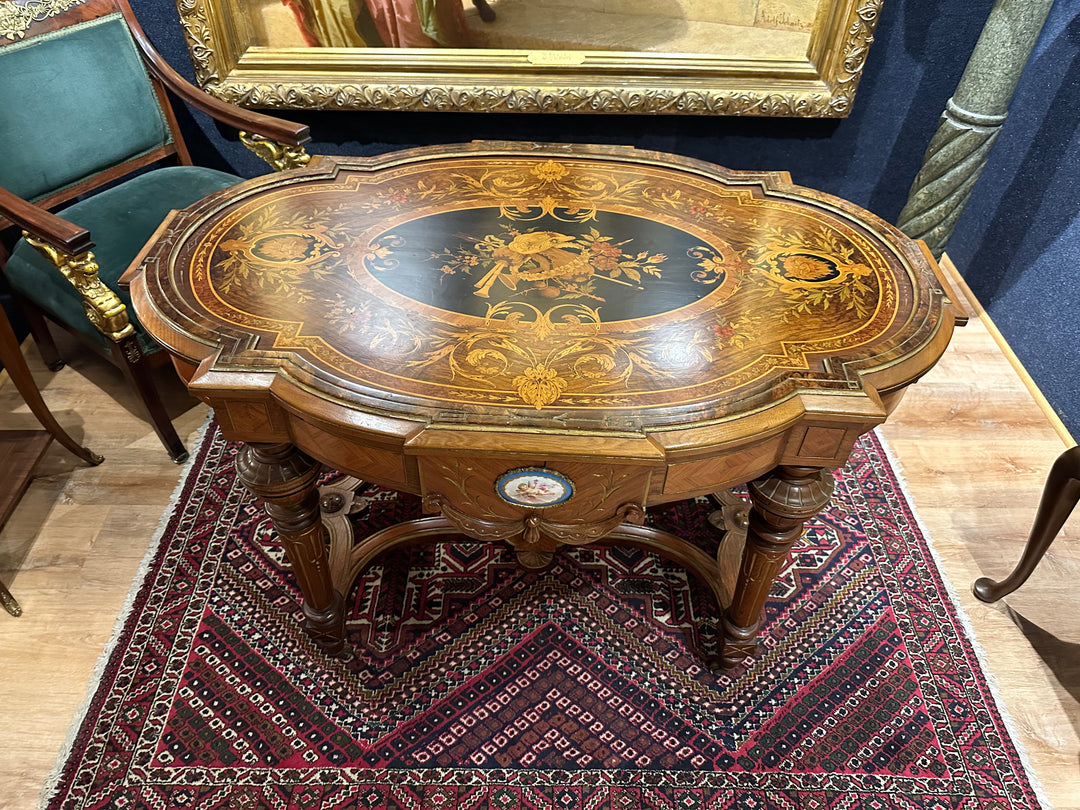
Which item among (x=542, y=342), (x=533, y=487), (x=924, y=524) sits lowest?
(x=924, y=524)

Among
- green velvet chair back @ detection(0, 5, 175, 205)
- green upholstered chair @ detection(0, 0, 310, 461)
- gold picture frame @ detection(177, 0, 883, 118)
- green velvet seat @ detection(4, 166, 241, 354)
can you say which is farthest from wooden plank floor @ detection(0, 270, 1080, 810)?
gold picture frame @ detection(177, 0, 883, 118)

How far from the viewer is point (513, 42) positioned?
2.80 m

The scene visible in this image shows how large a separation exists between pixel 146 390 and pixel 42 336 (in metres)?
0.74

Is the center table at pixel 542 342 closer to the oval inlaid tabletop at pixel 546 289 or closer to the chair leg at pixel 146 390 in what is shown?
the oval inlaid tabletop at pixel 546 289

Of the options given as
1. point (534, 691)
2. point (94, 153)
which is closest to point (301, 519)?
point (534, 691)

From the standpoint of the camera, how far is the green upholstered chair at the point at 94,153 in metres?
2.17

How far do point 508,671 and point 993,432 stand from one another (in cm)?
195

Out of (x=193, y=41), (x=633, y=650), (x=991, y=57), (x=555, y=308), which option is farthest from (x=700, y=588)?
(x=193, y=41)

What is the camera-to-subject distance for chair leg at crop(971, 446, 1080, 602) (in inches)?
68.1

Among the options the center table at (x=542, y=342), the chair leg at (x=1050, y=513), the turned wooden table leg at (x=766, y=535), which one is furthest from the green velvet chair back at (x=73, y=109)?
the chair leg at (x=1050, y=513)

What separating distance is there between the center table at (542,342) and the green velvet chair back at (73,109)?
2.96ft

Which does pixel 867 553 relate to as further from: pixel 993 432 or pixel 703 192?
pixel 703 192

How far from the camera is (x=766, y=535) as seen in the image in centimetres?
159

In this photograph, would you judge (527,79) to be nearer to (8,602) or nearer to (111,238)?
(111,238)
